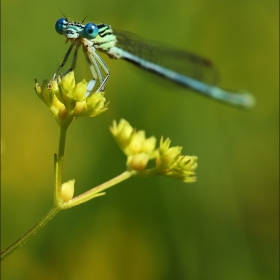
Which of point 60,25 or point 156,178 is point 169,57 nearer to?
point 156,178

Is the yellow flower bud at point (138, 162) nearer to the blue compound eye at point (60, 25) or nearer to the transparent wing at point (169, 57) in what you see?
the blue compound eye at point (60, 25)

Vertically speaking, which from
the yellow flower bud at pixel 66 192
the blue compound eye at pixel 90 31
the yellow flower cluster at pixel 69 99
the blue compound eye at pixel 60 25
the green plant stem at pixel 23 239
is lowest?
the green plant stem at pixel 23 239

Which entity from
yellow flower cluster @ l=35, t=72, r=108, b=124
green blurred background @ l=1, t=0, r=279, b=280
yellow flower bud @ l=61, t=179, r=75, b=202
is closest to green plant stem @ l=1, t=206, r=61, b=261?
yellow flower bud @ l=61, t=179, r=75, b=202

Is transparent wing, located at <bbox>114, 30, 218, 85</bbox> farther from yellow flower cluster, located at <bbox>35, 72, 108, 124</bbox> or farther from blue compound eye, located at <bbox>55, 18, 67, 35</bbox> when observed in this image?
yellow flower cluster, located at <bbox>35, 72, 108, 124</bbox>

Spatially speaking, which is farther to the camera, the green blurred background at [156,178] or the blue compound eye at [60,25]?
the green blurred background at [156,178]

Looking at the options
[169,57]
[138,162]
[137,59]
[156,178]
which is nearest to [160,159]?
[138,162]

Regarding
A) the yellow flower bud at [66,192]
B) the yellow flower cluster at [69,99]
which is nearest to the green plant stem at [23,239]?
the yellow flower bud at [66,192]
